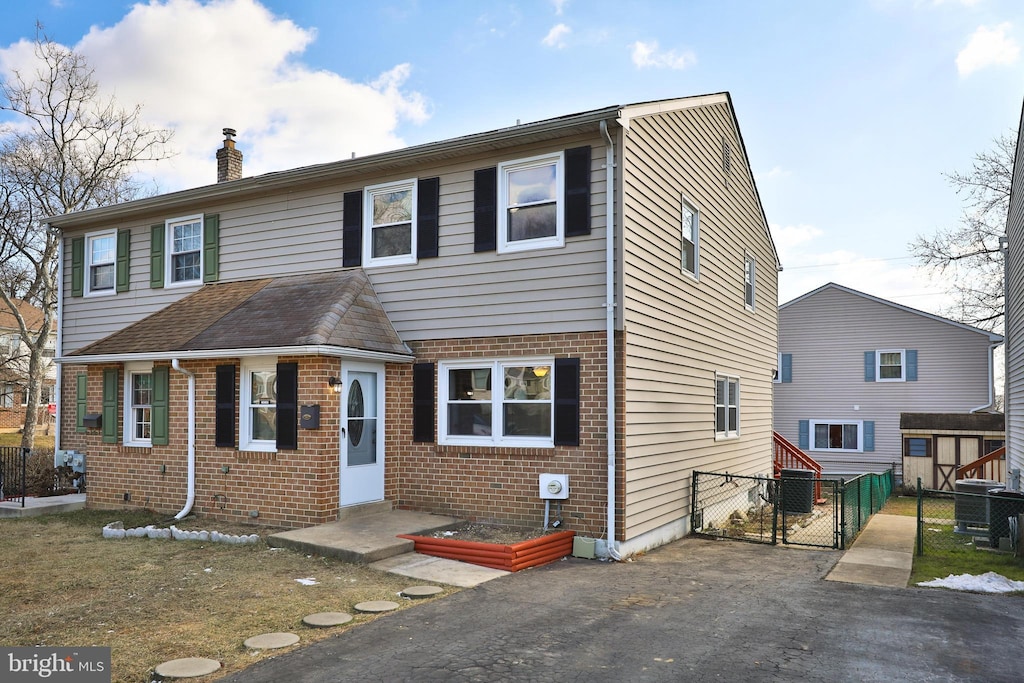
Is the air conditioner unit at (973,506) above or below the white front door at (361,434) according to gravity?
below

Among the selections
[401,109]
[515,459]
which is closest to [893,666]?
[515,459]

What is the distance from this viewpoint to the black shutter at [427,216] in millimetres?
11391

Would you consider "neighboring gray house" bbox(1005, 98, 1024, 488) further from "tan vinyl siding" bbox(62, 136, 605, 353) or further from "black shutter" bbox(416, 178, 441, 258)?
"black shutter" bbox(416, 178, 441, 258)

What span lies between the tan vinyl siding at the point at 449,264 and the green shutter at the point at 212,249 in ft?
0.35

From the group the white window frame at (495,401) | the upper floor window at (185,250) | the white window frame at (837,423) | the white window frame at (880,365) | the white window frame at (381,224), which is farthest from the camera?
the white window frame at (837,423)

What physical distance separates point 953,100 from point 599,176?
14.0 meters

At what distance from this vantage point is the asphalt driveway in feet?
17.8

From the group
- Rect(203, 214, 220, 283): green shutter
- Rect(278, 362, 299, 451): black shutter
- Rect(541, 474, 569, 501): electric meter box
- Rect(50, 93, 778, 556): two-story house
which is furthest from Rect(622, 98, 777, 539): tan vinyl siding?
Rect(203, 214, 220, 283): green shutter

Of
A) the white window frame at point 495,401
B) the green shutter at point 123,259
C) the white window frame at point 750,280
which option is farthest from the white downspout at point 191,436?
the white window frame at point 750,280

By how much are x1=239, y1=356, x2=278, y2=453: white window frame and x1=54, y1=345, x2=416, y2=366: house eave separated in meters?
0.30

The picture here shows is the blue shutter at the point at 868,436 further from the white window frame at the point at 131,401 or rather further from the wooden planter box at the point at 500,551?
the white window frame at the point at 131,401

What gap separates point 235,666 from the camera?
17.9 ft

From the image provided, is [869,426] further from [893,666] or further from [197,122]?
[197,122]

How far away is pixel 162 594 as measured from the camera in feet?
24.0
